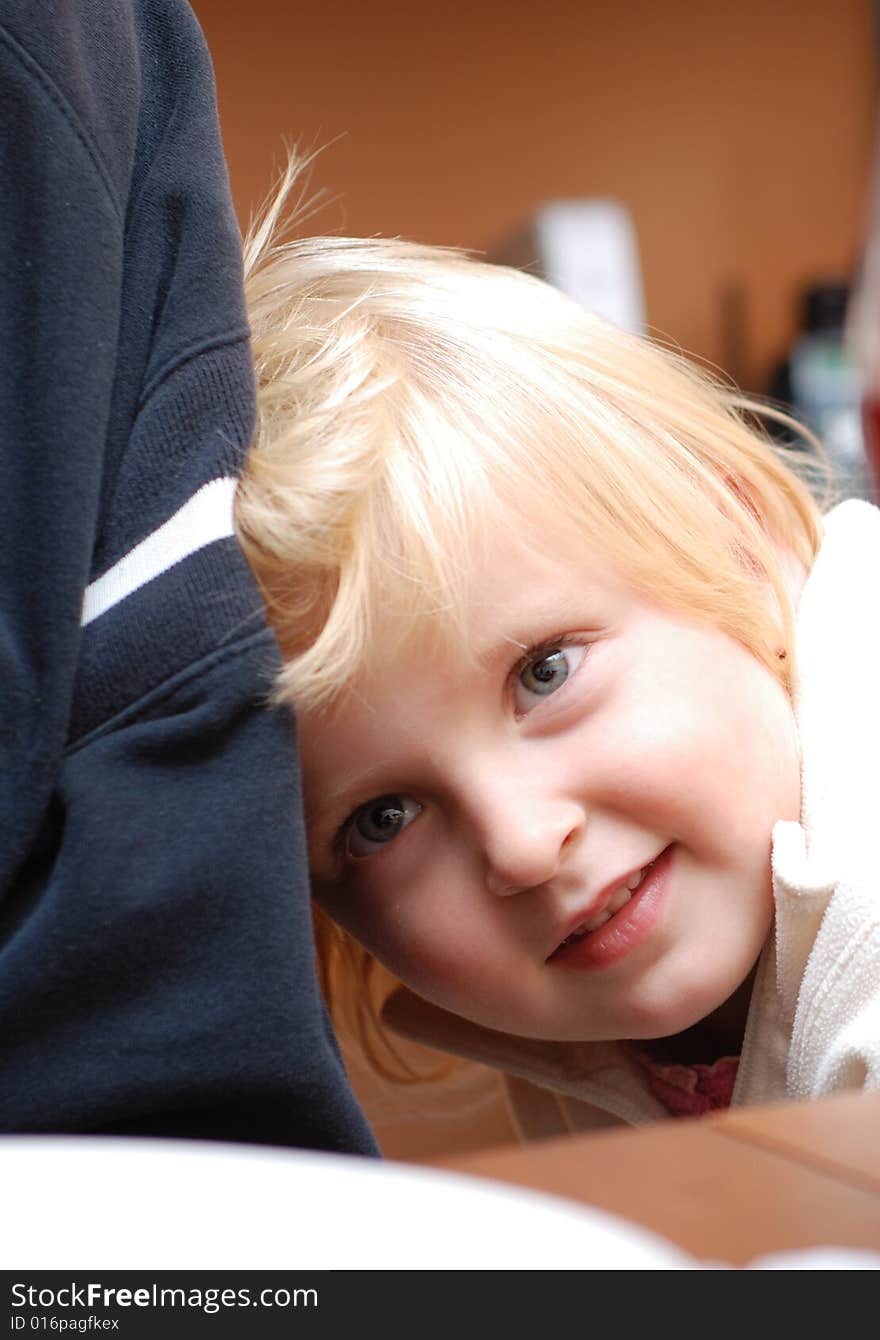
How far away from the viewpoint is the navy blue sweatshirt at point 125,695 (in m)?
0.43

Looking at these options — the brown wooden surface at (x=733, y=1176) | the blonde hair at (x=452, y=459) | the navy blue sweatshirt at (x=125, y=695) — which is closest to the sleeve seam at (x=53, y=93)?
the navy blue sweatshirt at (x=125, y=695)

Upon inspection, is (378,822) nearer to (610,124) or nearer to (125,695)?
(125,695)

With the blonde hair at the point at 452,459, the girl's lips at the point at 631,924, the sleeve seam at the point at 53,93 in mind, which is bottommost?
the girl's lips at the point at 631,924

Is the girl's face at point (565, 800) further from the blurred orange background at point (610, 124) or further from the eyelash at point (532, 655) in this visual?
the blurred orange background at point (610, 124)

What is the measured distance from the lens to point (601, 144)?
6.99ft

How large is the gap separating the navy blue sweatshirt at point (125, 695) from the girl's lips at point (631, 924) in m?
0.13

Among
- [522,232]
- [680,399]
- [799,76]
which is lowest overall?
[522,232]

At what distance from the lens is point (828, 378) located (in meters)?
2.02

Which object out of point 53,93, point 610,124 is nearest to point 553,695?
point 53,93

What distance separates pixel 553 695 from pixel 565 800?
41 millimetres

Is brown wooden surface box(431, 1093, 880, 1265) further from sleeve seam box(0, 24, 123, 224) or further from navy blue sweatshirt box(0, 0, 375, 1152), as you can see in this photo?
sleeve seam box(0, 24, 123, 224)

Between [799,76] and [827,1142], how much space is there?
7.25 ft

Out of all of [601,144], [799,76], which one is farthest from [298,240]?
[799,76]

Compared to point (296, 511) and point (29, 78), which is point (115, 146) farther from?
point (296, 511)
